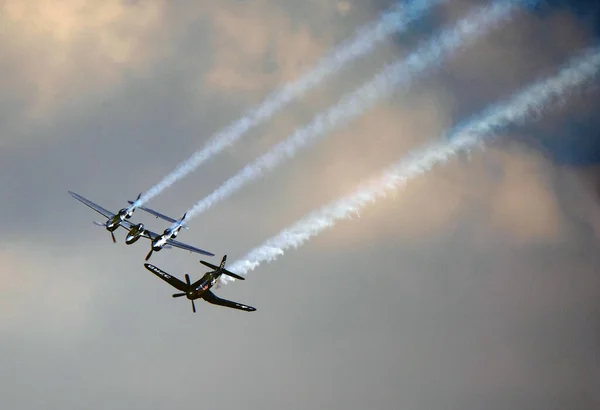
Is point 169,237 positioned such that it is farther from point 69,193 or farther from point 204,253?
point 69,193

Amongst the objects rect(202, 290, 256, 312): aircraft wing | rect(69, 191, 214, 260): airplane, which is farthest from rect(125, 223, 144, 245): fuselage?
rect(202, 290, 256, 312): aircraft wing

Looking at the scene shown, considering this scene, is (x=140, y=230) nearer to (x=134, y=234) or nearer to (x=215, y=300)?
(x=134, y=234)

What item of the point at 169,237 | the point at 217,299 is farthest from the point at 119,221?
the point at 217,299

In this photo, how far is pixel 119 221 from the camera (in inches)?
3489

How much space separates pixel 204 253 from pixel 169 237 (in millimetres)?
4152

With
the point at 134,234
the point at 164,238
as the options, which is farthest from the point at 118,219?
the point at 164,238

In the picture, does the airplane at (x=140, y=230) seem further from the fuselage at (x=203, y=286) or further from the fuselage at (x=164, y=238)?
the fuselage at (x=203, y=286)

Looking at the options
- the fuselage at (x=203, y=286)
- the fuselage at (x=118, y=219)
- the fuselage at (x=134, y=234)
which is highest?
the fuselage at (x=118, y=219)

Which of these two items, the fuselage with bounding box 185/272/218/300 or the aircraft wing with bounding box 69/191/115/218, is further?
the aircraft wing with bounding box 69/191/115/218

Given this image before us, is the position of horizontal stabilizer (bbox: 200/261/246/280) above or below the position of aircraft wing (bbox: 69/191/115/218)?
below

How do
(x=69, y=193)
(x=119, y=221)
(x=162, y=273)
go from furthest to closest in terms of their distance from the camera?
(x=69, y=193) < (x=119, y=221) < (x=162, y=273)

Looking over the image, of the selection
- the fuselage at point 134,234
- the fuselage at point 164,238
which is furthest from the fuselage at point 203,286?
the fuselage at point 134,234

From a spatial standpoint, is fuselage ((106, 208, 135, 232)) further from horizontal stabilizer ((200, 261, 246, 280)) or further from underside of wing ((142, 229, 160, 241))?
horizontal stabilizer ((200, 261, 246, 280))

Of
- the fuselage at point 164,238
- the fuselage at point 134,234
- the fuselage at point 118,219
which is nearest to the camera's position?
the fuselage at point 164,238
